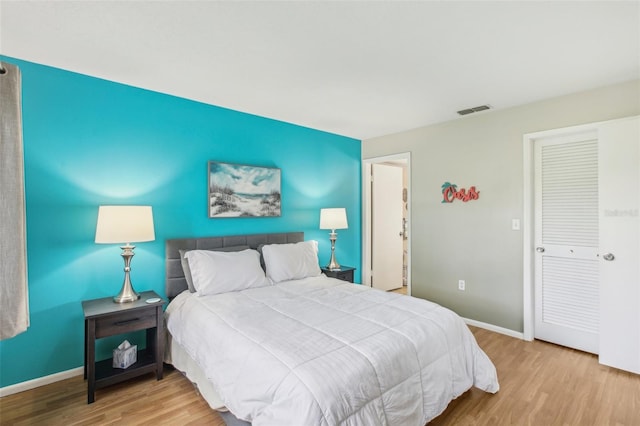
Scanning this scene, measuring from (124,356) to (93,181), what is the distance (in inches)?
55.7

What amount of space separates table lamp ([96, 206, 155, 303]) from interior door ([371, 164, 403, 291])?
3.27 m

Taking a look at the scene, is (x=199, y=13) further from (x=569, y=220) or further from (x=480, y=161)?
(x=569, y=220)

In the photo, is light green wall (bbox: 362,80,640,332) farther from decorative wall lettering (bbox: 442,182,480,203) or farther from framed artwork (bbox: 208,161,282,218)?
framed artwork (bbox: 208,161,282,218)

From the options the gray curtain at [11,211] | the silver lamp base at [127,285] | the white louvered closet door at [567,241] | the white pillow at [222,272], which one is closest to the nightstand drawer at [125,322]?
the silver lamp base at [127,285]

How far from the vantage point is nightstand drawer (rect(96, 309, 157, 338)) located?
2195 millimetres

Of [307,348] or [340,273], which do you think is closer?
[307,348]

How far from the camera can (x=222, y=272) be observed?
267cm

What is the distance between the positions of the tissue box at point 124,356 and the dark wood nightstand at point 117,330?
0.03 meters

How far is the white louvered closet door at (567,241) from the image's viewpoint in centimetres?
283

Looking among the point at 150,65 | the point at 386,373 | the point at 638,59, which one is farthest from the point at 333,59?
the point at 638,59

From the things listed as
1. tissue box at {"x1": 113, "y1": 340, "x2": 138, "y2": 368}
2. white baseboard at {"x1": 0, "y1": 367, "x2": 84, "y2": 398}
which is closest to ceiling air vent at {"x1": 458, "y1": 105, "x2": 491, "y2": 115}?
tissue box at {"x1": 113, "y1": 340, "x2": 138, "y2": 368}

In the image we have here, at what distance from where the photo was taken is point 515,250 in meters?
3.21

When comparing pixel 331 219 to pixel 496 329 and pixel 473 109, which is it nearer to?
pixel 473 109

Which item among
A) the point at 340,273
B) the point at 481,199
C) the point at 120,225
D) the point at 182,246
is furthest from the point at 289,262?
the point at 481,199
